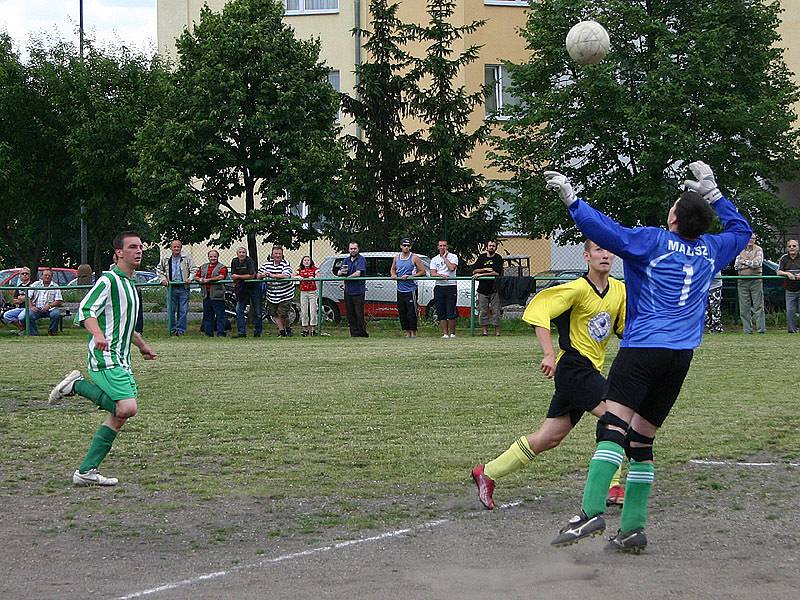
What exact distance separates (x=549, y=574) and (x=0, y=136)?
3356 centimetres

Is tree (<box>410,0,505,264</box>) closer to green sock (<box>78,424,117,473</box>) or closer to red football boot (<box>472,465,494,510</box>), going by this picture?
green sock (<box>78,424,117,473</box>)

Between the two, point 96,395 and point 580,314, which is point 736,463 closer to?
point 580,314

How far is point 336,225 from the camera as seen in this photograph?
3369 cm

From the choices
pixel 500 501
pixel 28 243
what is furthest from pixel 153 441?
pixel 28 243

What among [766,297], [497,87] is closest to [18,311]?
[766,297]

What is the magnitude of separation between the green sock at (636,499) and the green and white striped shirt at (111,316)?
3837 millimetres

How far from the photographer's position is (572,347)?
752cm

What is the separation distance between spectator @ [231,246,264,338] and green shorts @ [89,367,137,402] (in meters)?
16.2

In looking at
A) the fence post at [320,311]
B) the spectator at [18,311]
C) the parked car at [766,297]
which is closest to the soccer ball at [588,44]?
the parked car at [766,297]

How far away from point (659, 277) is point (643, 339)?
0.33 m

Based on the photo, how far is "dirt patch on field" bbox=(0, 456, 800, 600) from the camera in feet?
18.6

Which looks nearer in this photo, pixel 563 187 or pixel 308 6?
pixel 563 187

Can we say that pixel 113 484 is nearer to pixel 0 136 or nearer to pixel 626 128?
pixel 626 128

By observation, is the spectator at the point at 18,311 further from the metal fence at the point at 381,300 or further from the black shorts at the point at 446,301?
the black shorts at the point at 446,301
